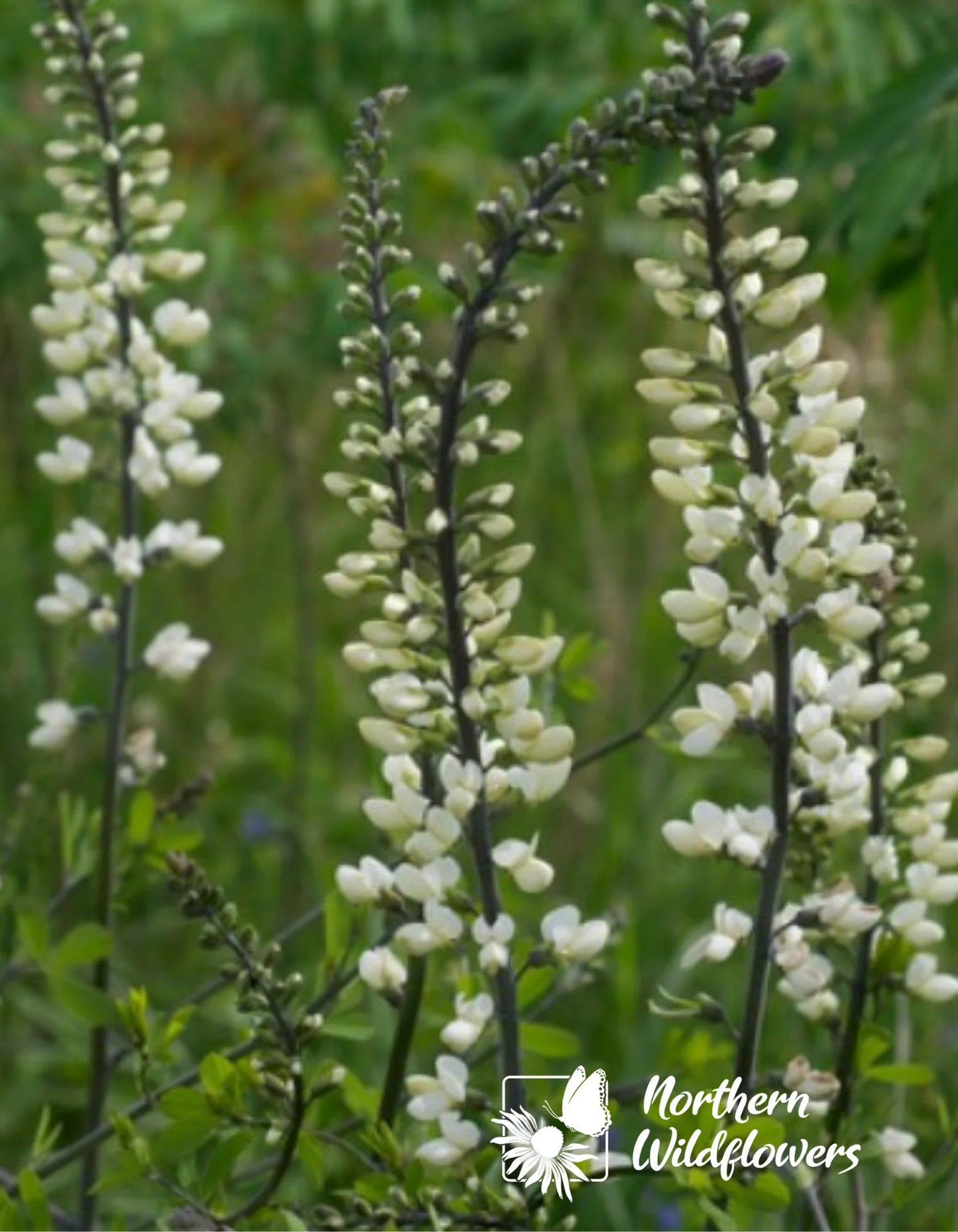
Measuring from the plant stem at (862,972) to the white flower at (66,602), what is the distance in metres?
0.83

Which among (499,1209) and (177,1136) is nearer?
(499,1209)

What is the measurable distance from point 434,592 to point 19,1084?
2.53 metres

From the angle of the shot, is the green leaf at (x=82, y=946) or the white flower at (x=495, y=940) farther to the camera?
the green leaf at (x=82, y=946)

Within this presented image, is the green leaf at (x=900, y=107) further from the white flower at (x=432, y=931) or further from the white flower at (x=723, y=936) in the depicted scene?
the white flower at (x=432, y=931)

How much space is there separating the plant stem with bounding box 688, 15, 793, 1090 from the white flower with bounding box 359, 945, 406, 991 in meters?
0.27

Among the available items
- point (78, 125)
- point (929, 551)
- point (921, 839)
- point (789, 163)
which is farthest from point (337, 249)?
point (921, 839)

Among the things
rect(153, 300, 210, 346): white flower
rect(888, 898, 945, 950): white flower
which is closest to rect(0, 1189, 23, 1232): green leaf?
rect(888, 898, 945, 950): white flower

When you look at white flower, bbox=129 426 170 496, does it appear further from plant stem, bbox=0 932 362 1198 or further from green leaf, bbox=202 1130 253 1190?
green leaf, bbox=202 1130 253 1190

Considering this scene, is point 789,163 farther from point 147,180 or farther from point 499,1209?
point 499,1209

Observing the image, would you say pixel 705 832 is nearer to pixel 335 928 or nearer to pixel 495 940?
pixel 495 940

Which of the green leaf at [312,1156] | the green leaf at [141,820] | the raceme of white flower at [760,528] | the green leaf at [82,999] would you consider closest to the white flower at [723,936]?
the raceme of white flower at [760,528]

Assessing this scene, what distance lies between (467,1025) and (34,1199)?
38 cm

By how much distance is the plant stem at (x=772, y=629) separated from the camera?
1669 mm

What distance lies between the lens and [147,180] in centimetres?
230
